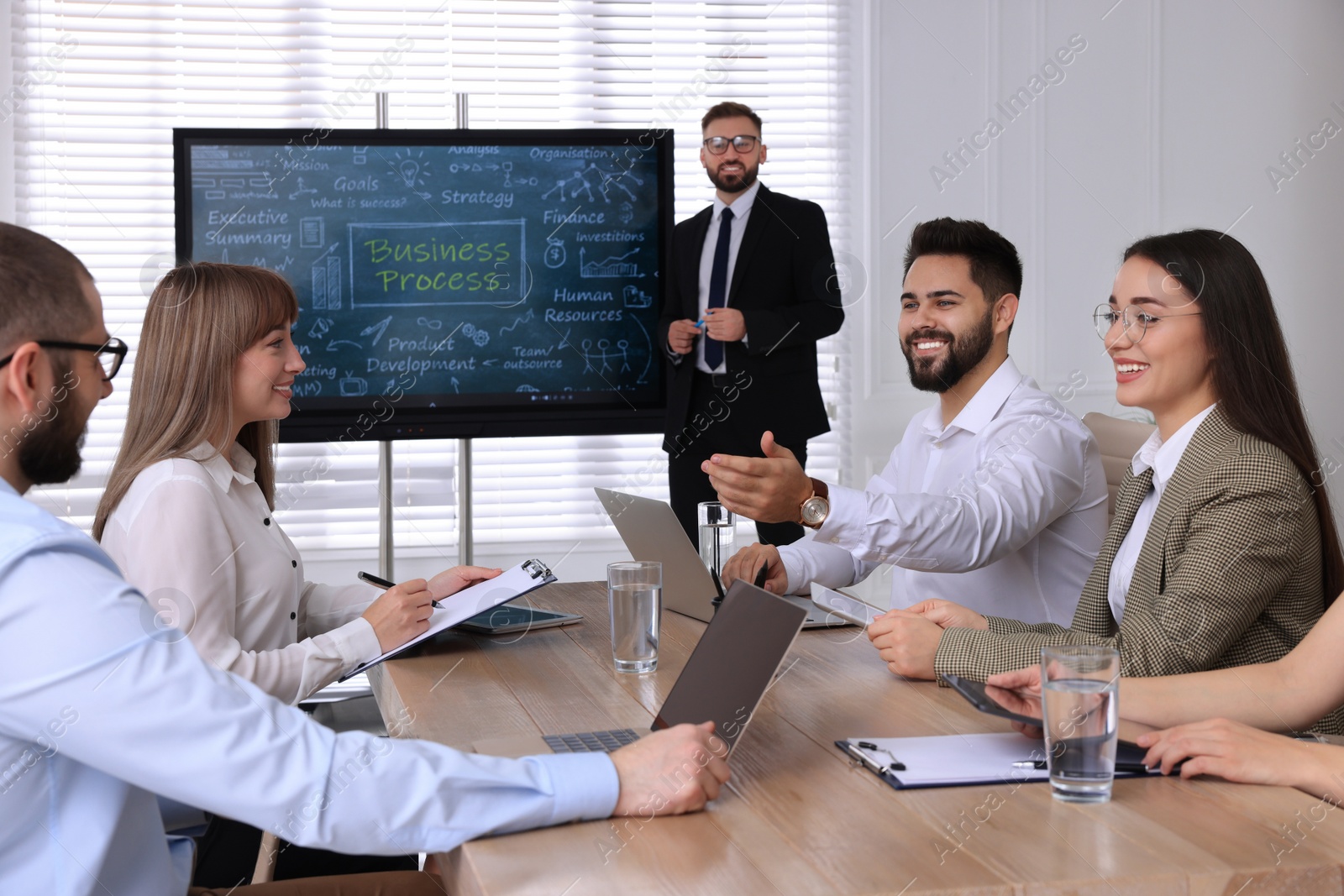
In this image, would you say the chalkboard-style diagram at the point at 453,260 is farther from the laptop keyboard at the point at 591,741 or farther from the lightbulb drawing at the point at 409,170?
the laptop keyboard at the point at 591,741

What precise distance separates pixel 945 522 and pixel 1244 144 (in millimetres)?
3352

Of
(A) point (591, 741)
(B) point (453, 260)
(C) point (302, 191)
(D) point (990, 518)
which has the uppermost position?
(C) point (302, 191)

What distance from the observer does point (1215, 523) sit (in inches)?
57.8

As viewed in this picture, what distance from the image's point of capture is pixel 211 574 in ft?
5.38

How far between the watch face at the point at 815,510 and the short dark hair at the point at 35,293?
1.10m

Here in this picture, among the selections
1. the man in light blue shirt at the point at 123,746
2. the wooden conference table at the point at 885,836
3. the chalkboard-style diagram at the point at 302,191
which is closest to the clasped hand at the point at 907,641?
the wooden conference table at the point at 885,836

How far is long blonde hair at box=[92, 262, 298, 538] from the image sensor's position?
5.82 ft

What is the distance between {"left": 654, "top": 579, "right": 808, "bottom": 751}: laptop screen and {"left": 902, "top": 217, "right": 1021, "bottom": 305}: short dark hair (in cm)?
138

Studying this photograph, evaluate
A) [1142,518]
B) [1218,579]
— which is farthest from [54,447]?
[1142,518]

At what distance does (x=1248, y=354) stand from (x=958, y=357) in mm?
797

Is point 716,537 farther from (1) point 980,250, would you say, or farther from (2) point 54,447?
(2) point 54,447

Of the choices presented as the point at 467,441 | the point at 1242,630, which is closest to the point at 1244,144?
the point at 467,441

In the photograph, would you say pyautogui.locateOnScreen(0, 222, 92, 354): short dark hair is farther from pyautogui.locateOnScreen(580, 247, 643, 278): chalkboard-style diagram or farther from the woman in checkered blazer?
pyautogui.locateOnScreen(580, 247, 643, 278): chalkboard-style diagram

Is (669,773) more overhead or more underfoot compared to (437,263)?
more underfoot
